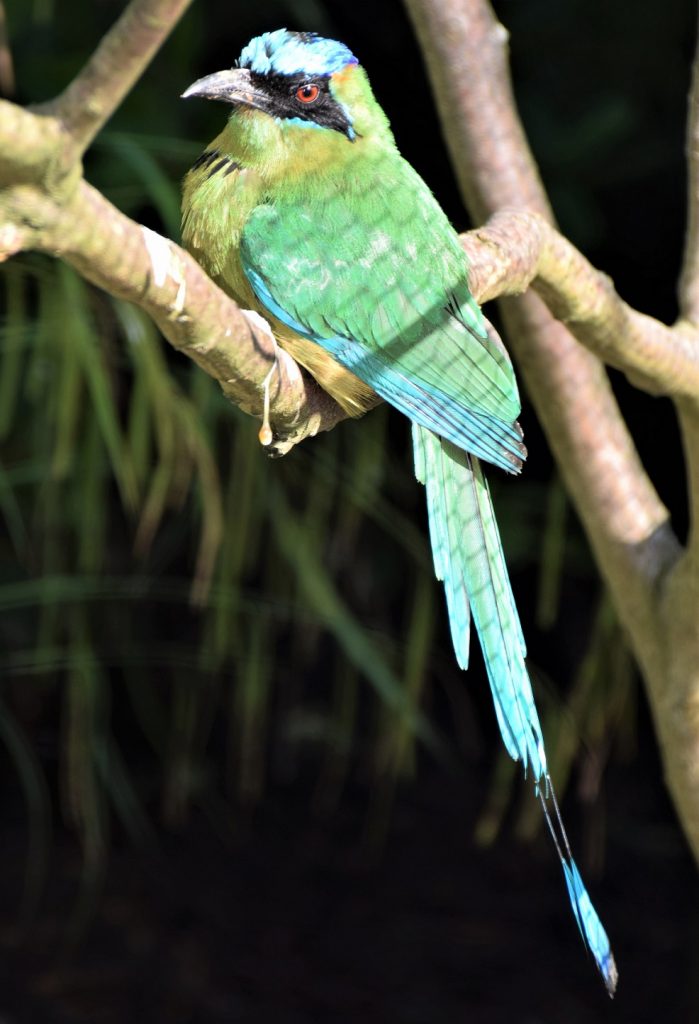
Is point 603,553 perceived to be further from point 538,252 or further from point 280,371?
point 280,371

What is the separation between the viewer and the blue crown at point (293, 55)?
5.35 ft

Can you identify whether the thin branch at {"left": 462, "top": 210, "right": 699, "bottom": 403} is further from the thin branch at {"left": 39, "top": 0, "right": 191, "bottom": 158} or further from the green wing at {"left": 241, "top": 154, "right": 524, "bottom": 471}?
the thin branch at {"left": 39, "top": 0, "right": 191, "bottom": 158}

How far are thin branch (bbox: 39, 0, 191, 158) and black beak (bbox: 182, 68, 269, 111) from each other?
2.35 feet

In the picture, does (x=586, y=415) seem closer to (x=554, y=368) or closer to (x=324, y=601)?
(x=554, y=368)

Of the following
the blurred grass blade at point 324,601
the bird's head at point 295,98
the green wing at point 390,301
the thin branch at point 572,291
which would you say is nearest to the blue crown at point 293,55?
the bird's head at point 295,98

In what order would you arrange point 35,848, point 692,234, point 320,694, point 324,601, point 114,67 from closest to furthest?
point 114,67
point 692,234
point 324,601
point 35,848
point 320,694

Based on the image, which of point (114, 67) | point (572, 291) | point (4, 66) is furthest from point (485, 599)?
point (4, 66)

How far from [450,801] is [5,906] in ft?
3.54

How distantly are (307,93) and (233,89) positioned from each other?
102mm

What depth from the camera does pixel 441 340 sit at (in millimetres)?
1601

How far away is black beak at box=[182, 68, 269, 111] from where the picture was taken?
158cm

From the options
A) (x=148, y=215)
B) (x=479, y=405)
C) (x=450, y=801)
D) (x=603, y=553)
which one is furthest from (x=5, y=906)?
(x=479, y=405)

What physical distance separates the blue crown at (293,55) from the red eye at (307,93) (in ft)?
0.05

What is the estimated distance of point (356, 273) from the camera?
1633mm
